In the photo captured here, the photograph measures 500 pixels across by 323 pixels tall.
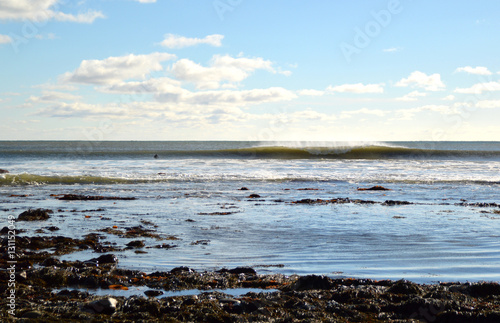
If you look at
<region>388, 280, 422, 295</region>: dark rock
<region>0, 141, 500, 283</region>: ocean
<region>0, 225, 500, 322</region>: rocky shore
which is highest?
<region>388, 280, 422, 295</region>: dark rock

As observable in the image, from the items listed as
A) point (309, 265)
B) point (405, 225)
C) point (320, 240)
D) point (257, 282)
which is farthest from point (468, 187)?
point (257, 282)

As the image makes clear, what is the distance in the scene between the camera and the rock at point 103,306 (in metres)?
4.63

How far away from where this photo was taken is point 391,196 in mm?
17062

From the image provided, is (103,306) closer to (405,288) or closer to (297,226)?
(405,288)

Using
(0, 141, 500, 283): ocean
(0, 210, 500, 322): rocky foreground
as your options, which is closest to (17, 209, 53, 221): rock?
(0, 141, 500, 283): ocean

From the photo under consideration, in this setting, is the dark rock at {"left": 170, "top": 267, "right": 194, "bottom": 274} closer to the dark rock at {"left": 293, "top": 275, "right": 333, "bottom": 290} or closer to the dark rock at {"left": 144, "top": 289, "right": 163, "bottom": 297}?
the dark rock at {"left": 144, "top": 289, "right": 163, "bottom": 297}

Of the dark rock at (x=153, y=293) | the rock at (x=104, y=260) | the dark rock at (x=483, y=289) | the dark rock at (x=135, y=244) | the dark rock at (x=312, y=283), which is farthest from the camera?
the dark rock at (x=135, y=244)

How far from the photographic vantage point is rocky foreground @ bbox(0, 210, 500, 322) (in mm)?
4527

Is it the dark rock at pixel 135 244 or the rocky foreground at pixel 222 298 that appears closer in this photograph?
the rocky foreground at pixel 222 298

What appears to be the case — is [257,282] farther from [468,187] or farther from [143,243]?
[468,187]

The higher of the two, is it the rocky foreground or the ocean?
the rocky foreground

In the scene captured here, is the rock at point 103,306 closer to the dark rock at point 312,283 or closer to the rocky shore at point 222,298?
the rocky shore at point 222,298

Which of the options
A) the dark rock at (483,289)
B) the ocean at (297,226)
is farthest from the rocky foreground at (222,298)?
the ocean at (297,226)

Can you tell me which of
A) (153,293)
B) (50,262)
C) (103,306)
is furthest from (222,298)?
(50,262)
